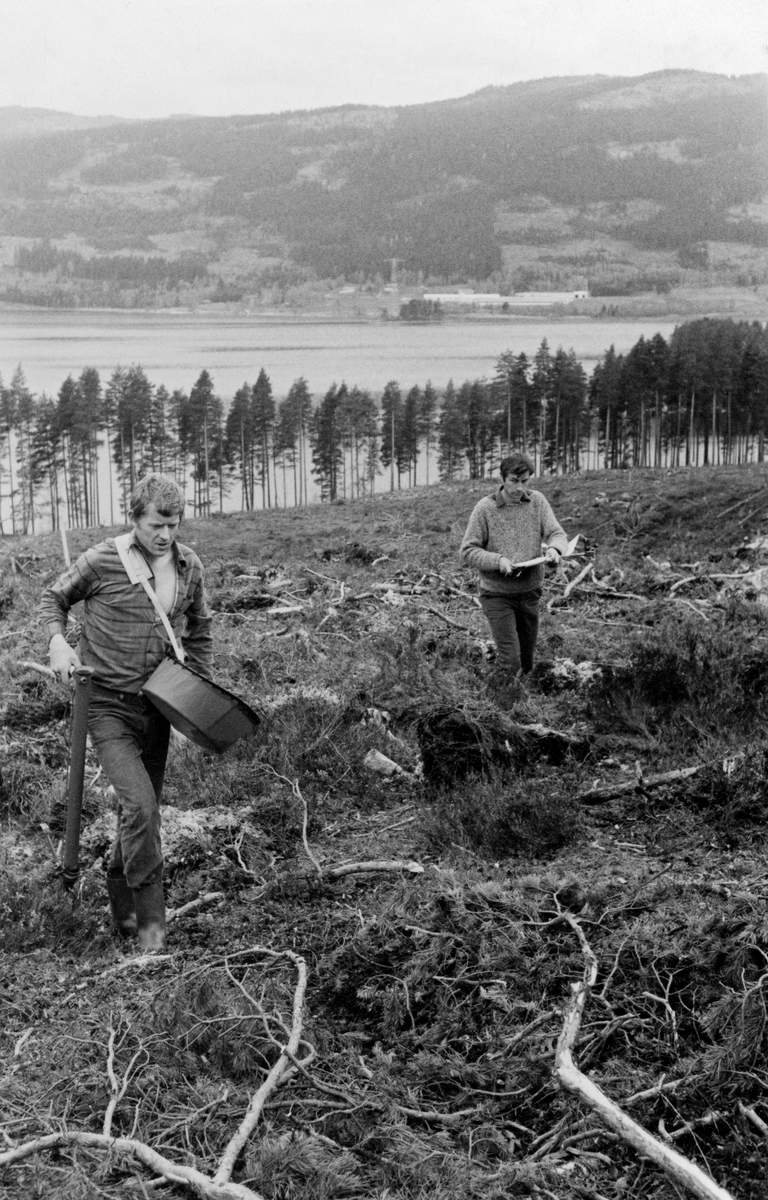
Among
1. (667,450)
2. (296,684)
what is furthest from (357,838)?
(667,450)

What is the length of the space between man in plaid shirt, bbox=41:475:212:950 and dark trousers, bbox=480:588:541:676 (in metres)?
3.20

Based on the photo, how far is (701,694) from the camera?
729cm

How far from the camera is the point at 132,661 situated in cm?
479

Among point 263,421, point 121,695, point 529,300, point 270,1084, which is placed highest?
point 529,300

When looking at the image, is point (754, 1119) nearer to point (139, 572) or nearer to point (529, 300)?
point (139, 572)

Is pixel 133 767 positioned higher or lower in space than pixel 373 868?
higher

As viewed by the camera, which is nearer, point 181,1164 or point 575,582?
point 181,1164

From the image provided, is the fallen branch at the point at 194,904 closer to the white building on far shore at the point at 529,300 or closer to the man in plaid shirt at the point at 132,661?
the man in plaid shirt at the point at 132,661

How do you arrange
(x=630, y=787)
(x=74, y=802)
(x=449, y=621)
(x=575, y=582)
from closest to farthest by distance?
(x=74, y=802)
(x=630, y=787)
(x=449, y=621)
(x=575, y=582)

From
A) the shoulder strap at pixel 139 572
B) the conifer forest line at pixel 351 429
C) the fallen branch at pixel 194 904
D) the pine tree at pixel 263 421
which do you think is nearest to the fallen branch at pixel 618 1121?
the fallen branch at pixel 194 904

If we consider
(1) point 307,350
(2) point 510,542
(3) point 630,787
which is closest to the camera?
(3) point 630,787

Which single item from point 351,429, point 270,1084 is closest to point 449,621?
point 270,1084

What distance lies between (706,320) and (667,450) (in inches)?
776

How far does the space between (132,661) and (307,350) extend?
16915 centimetres
